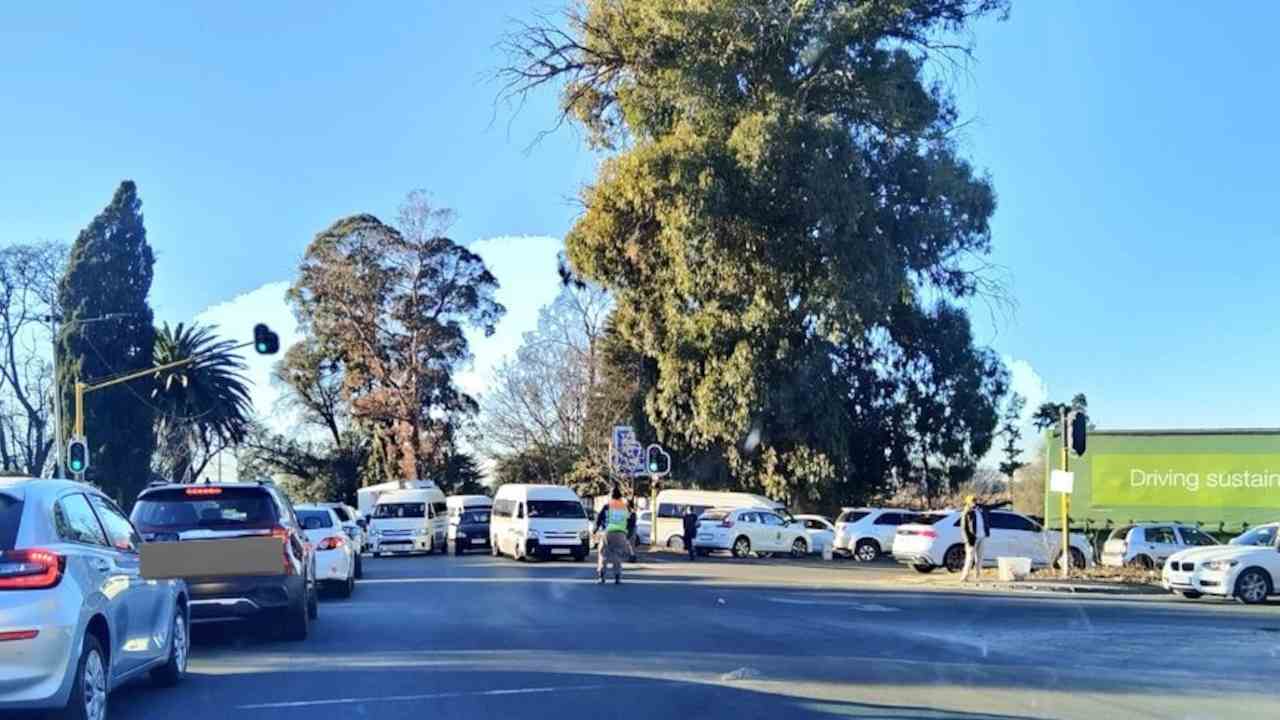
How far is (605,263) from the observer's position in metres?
44.5

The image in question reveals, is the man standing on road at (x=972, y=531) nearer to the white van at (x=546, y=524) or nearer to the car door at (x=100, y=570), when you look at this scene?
the white van at (x=546, y=524)

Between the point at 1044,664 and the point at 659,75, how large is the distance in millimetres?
29675

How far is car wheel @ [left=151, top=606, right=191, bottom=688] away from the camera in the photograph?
10883 millimetres

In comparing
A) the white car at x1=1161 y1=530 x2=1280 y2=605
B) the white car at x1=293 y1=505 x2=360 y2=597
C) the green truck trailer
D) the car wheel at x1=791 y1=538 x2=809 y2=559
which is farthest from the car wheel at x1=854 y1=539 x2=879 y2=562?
the white car at x1=293 y1=505 x2=360 y2=597

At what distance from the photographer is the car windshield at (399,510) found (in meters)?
45.4

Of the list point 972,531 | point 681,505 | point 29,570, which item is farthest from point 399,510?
point 29,570

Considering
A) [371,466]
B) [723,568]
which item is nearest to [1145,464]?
[723,568]

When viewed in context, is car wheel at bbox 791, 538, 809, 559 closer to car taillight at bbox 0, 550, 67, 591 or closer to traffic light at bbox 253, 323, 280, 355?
traffic light at bbox 253, 323, 280, 355

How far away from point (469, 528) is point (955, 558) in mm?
20215

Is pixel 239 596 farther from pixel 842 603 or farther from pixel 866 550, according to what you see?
pixel 866 550

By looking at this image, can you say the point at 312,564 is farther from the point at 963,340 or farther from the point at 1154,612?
the point at 963,340

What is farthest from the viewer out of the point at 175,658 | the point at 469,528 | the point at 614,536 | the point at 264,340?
the point at 469,528

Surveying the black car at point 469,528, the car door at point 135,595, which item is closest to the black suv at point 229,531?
the car door at point 135,595

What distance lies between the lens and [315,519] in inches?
906
